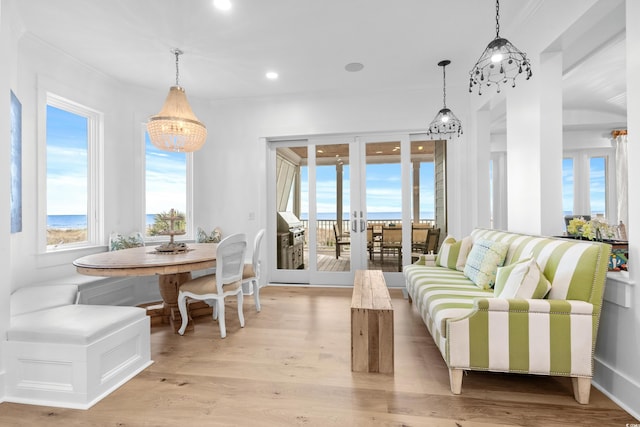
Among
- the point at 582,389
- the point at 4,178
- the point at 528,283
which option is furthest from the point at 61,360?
the point at 582,389

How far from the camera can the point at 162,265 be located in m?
2.38

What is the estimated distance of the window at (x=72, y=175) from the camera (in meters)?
3.31

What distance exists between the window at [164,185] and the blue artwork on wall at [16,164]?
151 cm

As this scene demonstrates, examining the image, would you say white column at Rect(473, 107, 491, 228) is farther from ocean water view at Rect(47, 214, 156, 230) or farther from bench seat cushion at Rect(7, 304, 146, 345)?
ocean water view at Rect(47, 214, 156, 230)

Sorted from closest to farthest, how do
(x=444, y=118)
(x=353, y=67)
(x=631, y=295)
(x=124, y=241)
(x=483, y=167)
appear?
Answer: (x=631, y=295) → (x=444, y=118) → (x=353, y=67) → (x=124, y=241) → (x=483, y=167)

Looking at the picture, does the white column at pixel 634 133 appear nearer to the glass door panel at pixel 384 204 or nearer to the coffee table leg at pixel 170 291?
the glass door panel at pixel 384 204

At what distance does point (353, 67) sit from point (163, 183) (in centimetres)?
319

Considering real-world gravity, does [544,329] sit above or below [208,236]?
below

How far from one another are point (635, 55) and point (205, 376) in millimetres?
3269

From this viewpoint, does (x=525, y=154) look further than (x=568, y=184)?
No

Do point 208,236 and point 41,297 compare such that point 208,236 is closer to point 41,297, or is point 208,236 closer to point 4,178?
point 41,297

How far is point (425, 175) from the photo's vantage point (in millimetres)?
4383

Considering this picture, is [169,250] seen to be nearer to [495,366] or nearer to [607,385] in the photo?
[495,366]

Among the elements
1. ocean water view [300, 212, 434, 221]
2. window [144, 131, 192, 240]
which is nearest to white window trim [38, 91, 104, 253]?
window [144, 131, 192, 240]
